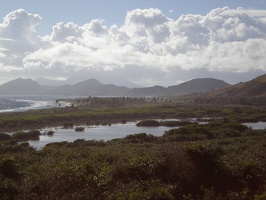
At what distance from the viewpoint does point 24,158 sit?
97.6 feet

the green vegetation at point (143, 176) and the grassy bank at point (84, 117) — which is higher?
the green vegetation at point (143, 176)

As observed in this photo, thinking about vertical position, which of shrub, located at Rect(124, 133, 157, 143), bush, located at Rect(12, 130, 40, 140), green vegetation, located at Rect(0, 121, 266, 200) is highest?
green vegetation, located at Rect(0, 121, 266, 200)

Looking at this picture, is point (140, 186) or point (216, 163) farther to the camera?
point (216, 163)

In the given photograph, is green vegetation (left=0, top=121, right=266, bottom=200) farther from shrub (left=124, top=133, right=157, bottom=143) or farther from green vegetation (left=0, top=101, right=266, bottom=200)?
shrub (left=124, top=133, right=157, bottom=143)

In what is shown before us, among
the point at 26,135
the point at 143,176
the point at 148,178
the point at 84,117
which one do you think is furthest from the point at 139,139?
the point at 84,117

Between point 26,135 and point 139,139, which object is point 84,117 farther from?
point 139,139

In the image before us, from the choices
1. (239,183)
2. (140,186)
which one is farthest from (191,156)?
(140,186)

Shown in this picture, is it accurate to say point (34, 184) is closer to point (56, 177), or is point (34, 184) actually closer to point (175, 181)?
point (56, 177)

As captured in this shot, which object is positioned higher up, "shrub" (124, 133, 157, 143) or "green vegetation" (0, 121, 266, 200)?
"green vegetation" (0, 121, 266, 200)

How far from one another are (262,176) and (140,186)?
9.21m

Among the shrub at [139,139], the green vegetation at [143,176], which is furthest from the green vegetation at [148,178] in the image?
the shrub at [139,139]

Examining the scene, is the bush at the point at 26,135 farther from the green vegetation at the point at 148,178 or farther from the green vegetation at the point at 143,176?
the green vegetation at the point at 148,178

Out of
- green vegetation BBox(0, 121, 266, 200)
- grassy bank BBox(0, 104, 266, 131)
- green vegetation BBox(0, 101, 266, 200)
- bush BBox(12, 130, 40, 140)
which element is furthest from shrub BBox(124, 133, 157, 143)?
grassy bank BBox(0, 104, 266, 131)

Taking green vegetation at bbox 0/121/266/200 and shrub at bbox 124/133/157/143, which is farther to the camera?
shrub at bbox 124/133/157/143
